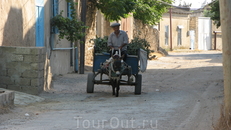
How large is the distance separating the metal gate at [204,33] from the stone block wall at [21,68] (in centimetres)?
4992

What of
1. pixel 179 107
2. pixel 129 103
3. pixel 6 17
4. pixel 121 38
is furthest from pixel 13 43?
pixel 179 107

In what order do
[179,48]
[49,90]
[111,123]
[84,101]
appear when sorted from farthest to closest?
[179,48], [49,90], [84,101], [111,123]

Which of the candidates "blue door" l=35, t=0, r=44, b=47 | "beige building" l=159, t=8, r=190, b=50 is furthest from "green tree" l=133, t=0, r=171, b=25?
"beige building" l=159, t=8, r=190, b=50

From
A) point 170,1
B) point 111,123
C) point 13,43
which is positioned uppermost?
point 170,1

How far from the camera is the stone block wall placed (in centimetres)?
1058

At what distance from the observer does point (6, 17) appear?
11.3m

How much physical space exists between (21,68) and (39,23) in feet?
12.4

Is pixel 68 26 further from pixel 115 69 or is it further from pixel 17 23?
pixel 115 69

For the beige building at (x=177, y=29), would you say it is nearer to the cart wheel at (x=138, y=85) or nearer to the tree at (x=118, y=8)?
the tree at (x=118, y=8)

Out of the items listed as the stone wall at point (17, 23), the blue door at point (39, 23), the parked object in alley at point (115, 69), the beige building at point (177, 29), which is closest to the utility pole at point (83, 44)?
the blue door at point (39, 23)

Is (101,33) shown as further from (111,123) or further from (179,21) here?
(179,21)

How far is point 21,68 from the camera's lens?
10.7 meters

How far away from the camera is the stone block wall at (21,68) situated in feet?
34.7

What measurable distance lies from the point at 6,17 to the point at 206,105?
5.82m
